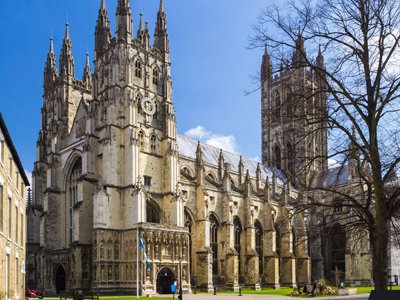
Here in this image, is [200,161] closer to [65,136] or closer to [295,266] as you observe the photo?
[65,136]

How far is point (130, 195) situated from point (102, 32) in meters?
20.9

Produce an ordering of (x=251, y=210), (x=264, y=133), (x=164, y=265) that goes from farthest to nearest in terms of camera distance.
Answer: (x=264, y=133) < (x=251, y=210) < (x=164, y=265)

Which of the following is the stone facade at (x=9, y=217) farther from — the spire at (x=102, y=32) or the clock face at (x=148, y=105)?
the spire at (x=102, y=32)

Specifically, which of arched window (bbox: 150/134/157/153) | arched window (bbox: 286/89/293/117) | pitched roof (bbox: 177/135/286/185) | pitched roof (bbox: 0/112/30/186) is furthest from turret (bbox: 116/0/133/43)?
arched window (bbox: 286/89/293/117)

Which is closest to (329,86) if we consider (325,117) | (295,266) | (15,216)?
(325,117)

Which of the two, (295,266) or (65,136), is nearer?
(65,136)

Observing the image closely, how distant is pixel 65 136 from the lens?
6247 cm

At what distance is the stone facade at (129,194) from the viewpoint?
50219 mm

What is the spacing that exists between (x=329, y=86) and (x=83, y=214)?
4157 centimetres

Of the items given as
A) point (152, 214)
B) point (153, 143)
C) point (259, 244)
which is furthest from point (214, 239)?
point (153, 143)

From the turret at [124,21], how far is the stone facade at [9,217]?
2919cm

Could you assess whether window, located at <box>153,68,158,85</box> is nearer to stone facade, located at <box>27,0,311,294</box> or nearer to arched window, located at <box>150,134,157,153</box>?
stone facade, located at <box>27,0,311,294</box>

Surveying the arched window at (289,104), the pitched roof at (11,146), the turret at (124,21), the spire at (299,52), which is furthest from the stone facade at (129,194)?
the spire at (299,52)

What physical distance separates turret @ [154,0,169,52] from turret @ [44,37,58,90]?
1674 cm
